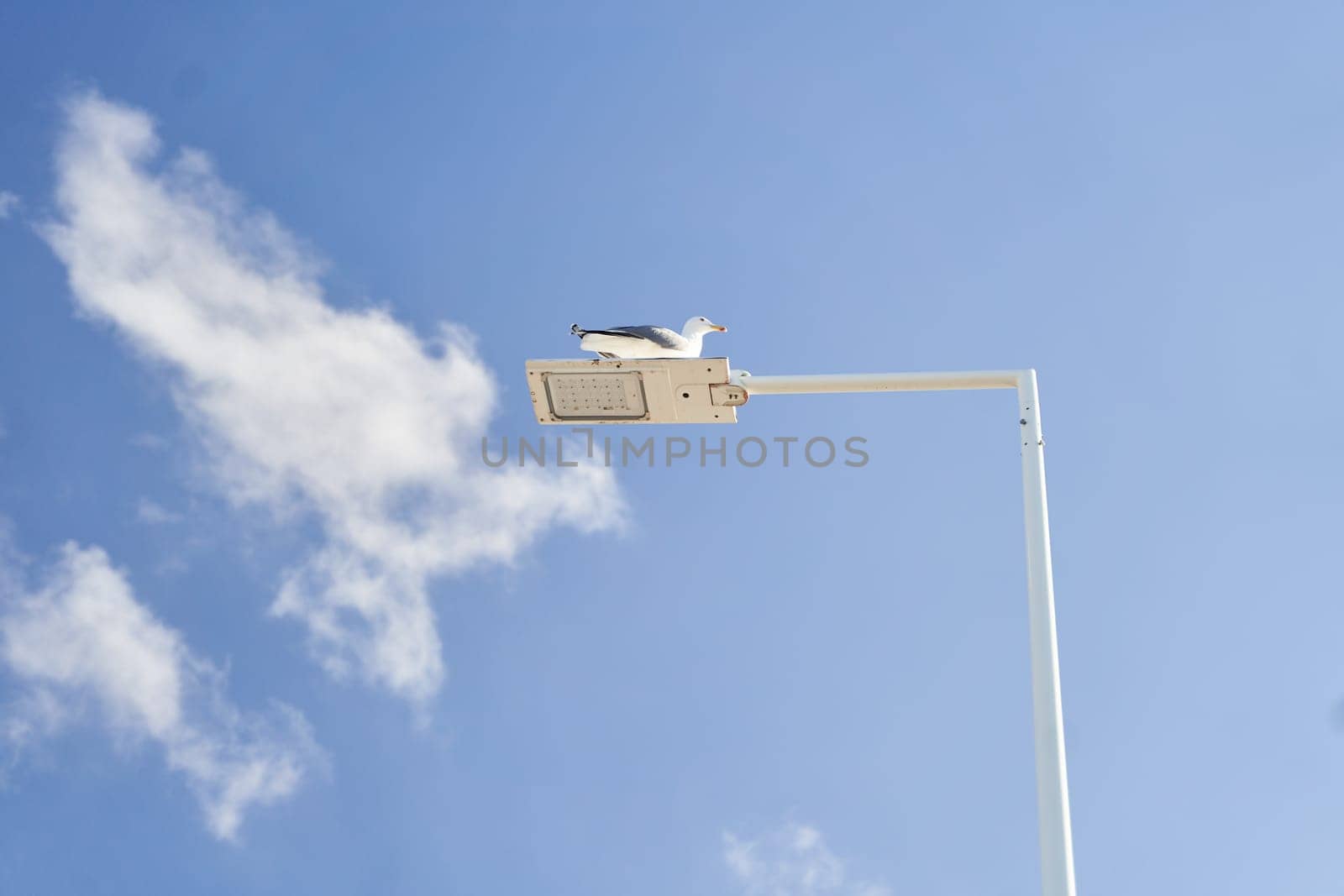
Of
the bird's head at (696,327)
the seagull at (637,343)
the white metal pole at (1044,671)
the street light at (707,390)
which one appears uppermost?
the bird's head at (696,327)

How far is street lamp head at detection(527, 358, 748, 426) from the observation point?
6.49 meters

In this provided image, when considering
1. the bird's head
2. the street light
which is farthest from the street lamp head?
the bird's head

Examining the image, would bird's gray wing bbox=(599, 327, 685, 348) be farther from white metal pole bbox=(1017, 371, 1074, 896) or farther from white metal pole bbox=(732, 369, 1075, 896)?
white metal pole bbox=(1017, 371, 1074, 896)

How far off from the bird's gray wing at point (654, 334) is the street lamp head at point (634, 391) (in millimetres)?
179

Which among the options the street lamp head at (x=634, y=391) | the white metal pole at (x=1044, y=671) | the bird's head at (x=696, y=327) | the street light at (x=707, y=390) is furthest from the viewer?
the bird's head at (x=696, y=327)

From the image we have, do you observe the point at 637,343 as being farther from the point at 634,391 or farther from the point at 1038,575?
the point at 1038,575

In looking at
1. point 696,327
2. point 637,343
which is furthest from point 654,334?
point 696,327

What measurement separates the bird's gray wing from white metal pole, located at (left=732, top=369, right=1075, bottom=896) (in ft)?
1.21

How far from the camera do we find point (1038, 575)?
5.49 meters

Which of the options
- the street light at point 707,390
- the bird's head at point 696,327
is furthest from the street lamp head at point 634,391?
the bird's head at point 696,327

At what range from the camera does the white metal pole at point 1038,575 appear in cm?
488

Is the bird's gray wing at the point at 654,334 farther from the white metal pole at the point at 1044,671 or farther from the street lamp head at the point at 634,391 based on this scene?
the white metal pole at the point at 1044,671

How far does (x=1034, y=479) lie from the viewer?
575 centimetres

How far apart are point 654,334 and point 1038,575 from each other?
7.56 feet
